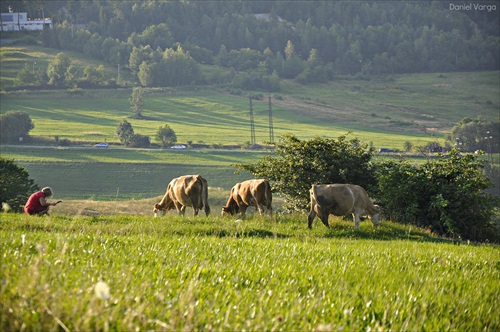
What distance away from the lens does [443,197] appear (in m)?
30.3

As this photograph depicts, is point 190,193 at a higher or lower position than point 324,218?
lower

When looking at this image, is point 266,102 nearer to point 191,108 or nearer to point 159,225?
point 191,108

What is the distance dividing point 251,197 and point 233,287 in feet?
69.6

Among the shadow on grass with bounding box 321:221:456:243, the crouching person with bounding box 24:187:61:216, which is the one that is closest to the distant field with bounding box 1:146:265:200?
the crouching person with bounding box 24:187:61:216

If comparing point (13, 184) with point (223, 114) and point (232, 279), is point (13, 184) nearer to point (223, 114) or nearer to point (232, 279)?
point (232, 279)

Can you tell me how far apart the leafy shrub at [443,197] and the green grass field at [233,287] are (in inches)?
611

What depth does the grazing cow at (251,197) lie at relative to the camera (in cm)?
2975

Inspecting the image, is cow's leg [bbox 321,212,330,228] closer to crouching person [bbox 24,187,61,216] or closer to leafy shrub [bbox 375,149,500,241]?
leafy shrub [bbox 375,149,500,241]

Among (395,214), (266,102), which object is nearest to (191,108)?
(266,102)

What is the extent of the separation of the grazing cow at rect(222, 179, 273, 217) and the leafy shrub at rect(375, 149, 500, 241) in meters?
5.21

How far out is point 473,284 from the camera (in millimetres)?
11109

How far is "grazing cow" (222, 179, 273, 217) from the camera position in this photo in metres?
29.8

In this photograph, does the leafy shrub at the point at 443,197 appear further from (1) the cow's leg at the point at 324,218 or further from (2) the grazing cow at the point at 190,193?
(2) the grazing cow at the point at 190,193

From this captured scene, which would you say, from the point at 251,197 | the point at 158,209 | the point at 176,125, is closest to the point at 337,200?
the point at 251,197
